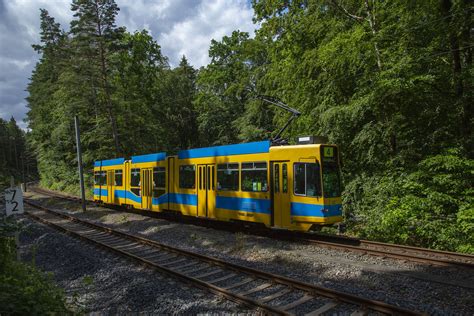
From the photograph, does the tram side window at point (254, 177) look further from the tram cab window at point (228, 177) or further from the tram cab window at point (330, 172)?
the tram cab window at point (330, 172)

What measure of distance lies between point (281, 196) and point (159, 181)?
7.90 m

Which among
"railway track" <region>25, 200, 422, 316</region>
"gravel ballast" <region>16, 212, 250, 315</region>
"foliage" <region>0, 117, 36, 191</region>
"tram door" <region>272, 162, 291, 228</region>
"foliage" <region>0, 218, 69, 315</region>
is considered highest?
"foliage" <region>0, 117, 36, 191</region>

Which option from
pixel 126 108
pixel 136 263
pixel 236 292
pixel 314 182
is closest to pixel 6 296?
pixel 236 292

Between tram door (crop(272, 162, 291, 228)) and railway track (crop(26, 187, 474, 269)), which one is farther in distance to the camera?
tram door (crop(272, 162, 291, 228))

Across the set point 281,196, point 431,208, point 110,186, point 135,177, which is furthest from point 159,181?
point 431,208

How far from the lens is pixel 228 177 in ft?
42.0

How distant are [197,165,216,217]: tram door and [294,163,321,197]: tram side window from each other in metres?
3.94

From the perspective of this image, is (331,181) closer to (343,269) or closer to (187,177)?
(343,269)

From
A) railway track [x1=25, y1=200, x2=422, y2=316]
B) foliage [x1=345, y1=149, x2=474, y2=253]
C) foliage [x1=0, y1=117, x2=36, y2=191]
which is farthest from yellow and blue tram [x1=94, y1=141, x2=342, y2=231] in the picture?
foliage [x1=0, y1=117, x2=36, y2=191]

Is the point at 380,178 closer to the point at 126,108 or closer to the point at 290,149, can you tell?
the point at 290,149

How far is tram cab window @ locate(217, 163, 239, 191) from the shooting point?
12461 mm

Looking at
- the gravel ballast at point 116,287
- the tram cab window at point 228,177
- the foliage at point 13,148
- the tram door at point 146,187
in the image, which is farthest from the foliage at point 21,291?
the foliage at point 13,148

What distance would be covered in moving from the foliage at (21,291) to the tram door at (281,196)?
21.7 ft

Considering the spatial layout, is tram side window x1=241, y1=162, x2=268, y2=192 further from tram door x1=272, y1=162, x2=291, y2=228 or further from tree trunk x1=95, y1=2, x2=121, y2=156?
tree trunk x1=95, y1=2, x2=121, y2=156
